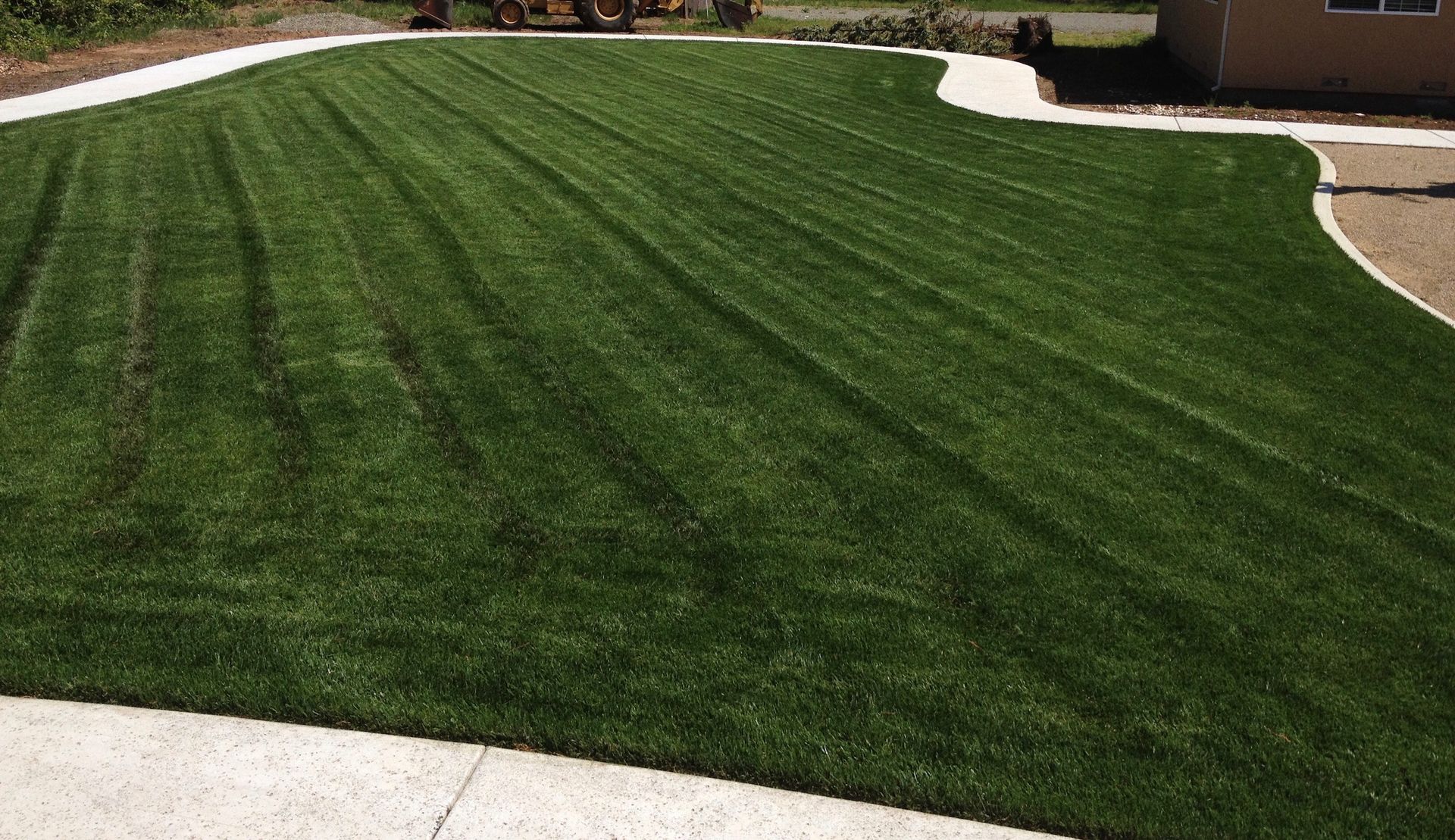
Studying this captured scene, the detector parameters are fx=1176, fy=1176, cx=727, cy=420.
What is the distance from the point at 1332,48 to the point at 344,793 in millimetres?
15733

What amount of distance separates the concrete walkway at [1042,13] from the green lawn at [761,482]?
54.4 ft

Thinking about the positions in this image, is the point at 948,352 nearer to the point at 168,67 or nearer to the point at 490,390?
the point at 490,390

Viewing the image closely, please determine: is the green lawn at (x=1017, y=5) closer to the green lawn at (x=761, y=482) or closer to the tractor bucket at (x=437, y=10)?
the tractor bucket at (x=437, y=10)

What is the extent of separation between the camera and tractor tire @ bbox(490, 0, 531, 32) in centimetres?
2094

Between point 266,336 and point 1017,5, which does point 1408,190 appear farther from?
point 1017,5

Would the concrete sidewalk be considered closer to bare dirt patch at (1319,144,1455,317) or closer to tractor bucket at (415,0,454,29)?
bare dirt patch at (1319,144,1455,317)

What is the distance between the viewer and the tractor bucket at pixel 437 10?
20.9 meters

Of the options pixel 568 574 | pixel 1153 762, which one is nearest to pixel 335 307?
pixel 568 574

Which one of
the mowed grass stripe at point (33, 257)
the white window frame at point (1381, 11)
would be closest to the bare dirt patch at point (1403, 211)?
the white window frame at point (1381, 11)

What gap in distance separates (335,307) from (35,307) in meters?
1.91

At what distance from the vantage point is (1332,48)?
15125 millimetres

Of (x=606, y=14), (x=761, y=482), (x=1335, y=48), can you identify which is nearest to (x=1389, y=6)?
(x=1335, y=48)

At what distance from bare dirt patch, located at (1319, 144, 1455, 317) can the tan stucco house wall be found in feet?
8.77

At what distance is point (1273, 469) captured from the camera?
5.68m
